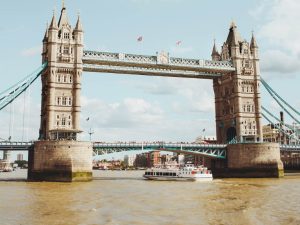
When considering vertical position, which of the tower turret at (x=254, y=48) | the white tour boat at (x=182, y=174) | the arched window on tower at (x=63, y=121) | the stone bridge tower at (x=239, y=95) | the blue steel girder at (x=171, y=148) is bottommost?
the white tour boat at (x=182, y=174)

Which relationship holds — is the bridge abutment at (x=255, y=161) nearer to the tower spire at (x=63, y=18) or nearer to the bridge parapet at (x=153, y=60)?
the bridge parapet at (x=153, y=60)

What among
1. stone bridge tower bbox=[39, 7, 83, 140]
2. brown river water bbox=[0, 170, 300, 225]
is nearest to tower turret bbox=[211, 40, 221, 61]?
stone bridge tower bbox=[39, 7, 83, 140]

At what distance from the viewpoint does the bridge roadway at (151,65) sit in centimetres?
6069

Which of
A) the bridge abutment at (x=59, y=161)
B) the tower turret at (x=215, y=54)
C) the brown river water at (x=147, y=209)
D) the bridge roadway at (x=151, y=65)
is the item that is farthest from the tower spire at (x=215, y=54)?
the brown river water at (x=147, y=209)

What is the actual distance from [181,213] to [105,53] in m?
40.6

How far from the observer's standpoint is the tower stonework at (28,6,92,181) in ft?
169

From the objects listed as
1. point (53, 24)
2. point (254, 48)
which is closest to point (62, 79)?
point (53, 24)

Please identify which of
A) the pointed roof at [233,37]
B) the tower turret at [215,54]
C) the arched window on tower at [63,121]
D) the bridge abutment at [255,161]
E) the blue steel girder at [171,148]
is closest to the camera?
the arched window on tower at [63,121]

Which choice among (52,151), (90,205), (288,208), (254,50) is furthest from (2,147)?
(254,50)

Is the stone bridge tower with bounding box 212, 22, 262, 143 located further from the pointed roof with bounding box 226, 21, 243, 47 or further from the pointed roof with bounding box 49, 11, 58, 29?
the pointed roof with bounding box 49, 11, 58, 29

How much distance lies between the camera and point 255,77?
69312 mm

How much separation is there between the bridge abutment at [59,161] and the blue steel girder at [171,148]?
543 centimetres

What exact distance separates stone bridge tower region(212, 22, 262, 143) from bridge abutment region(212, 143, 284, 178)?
12.6 ft

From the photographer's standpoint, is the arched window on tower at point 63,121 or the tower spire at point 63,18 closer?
the arched window on tower at point 63,121
